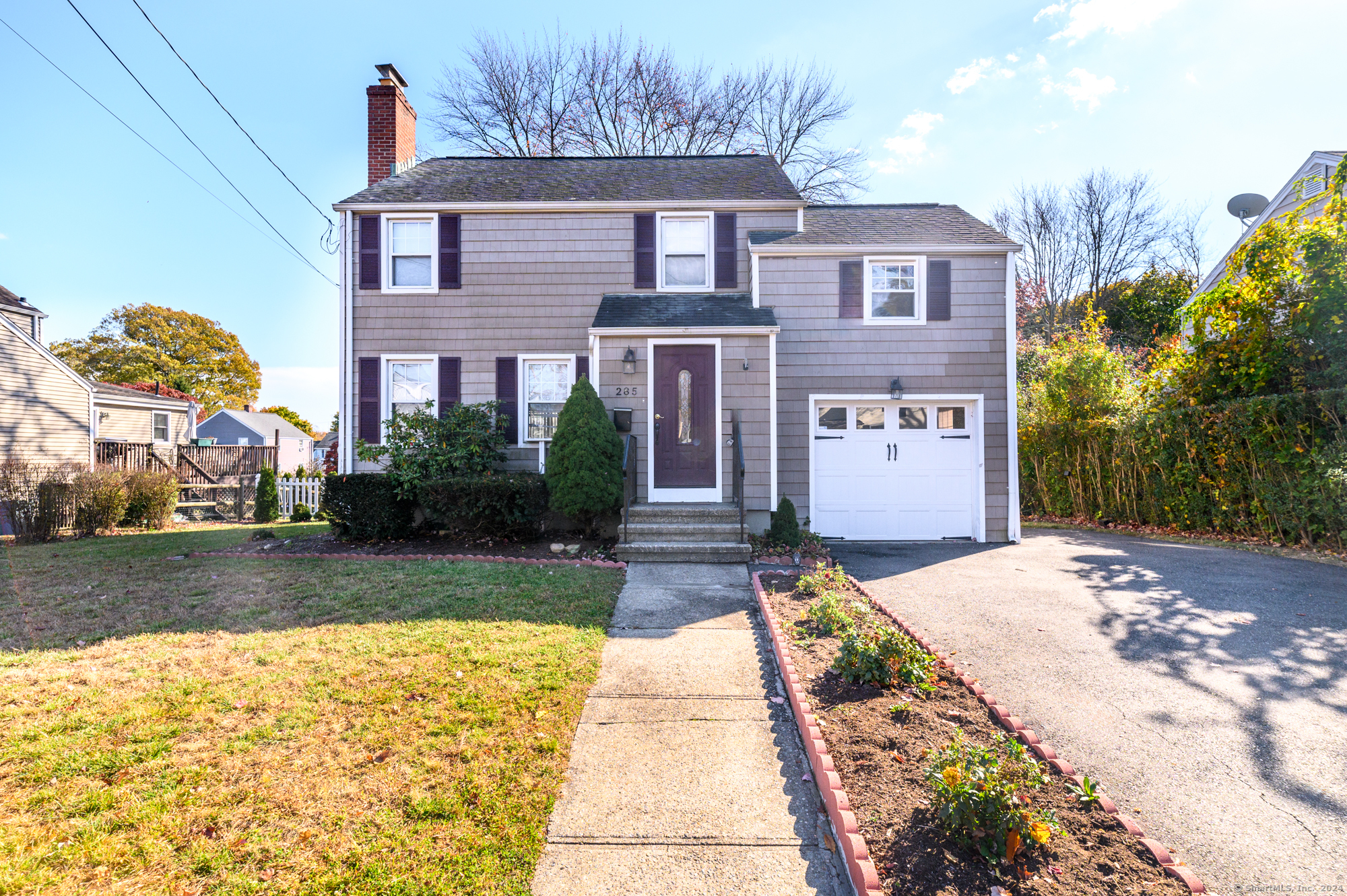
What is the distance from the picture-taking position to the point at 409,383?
32.6 ft

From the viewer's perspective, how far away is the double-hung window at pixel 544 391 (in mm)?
9805

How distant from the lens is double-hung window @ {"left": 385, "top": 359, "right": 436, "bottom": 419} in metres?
9.91

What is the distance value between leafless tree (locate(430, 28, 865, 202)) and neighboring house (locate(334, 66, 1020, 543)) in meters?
9.66

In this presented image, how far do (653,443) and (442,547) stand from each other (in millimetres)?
3191

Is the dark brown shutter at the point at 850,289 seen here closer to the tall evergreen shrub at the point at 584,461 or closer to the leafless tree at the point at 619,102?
the tall evergreen shrub at the point at 584,461

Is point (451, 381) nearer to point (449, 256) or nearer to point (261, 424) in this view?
point (449, 256)

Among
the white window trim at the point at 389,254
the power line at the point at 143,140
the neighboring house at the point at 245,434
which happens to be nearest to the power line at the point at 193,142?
the power line at the point at 143,140

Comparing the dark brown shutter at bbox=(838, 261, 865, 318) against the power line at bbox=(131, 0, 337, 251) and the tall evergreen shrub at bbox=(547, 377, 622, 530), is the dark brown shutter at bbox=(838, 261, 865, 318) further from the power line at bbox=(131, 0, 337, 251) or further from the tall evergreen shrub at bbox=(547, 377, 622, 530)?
the power line at bbox=(131, 0, 337, 251)

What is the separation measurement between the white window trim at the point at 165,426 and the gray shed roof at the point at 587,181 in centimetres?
1586

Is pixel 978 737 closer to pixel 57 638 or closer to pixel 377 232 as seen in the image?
pixel 57 638

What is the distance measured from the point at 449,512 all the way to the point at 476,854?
6456mm

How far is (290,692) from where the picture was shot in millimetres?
3512

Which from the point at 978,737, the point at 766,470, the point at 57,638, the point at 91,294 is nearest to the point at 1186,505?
the point at 766,470

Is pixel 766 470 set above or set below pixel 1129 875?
above
